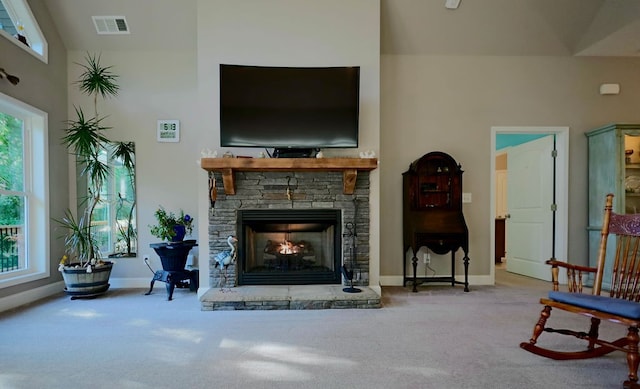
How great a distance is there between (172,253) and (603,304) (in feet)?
12.0

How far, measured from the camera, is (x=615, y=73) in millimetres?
4297

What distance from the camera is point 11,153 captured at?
3.50 metres

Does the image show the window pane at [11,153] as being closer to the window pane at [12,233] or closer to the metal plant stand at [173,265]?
the window pane at [12,233]

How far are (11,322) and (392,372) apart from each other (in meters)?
3.21

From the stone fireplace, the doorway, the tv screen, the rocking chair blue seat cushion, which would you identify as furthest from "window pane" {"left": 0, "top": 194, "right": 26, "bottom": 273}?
the doorway

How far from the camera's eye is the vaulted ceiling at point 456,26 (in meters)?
3.74

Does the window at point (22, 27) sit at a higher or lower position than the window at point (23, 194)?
higher

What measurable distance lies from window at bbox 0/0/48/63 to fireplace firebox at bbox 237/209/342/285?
2.84 metres

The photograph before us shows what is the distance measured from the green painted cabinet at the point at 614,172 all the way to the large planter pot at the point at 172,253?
4893mm

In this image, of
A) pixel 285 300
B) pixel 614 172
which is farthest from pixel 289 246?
pixel 614 172

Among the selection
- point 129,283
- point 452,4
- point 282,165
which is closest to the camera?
point 282,165

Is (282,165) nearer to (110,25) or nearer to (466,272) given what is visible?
(466,272)

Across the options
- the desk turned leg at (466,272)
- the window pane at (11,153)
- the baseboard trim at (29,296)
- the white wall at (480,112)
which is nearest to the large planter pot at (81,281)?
the baseboard trim at (29,296)

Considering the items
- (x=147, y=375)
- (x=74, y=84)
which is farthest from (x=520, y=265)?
(x=74, y=84)
